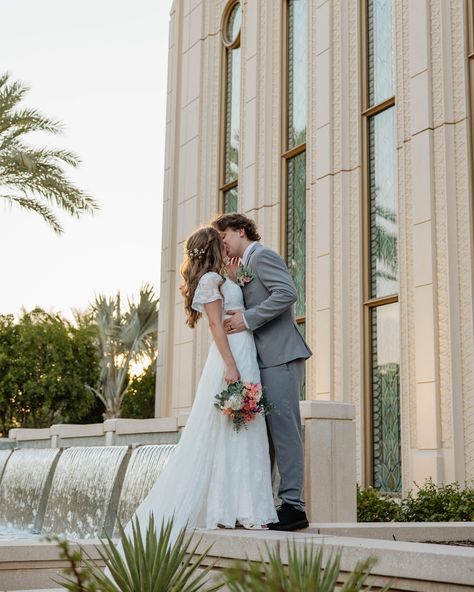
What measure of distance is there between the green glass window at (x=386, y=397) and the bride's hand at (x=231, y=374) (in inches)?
268

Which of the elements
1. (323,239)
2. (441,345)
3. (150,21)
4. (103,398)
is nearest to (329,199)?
(323,239)

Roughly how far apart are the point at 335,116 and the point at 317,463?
8234 millimetres

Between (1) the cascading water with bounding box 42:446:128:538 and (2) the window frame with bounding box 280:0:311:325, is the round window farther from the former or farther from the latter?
(1) the cascading water with bounding box 42:446:128:538

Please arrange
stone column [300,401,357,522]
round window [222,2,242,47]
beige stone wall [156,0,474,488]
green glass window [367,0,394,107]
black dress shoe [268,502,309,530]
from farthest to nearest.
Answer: round window [222,2,242,47], green glass window [367,0,394,107], beige stone wall [156,0,474,488], stone column [300,401,357,522], black dress shoe [268,502,309,530]

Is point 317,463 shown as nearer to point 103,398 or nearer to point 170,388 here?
point 170,388

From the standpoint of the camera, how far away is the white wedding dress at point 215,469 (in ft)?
17.5

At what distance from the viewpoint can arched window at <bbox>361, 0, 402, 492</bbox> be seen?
12.1m

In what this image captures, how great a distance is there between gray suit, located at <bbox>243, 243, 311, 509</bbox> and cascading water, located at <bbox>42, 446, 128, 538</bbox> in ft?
16.0

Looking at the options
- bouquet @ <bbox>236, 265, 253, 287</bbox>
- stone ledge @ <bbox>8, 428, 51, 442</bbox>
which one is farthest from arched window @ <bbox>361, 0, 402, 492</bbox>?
bouquet @ <bbox>236, 265, 253, 287</bbox>

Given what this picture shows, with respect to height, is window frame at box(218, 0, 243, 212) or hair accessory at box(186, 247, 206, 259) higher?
window frame at box(218, 0, 243, 212)

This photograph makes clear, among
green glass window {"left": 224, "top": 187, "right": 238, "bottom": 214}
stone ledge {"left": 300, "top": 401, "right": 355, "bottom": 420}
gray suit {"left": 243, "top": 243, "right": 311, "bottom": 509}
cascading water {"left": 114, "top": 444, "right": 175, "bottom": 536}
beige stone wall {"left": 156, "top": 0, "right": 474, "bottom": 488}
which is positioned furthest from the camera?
green glass window {"left": 224, "top": 187, "right": 238, "bottom": 214}

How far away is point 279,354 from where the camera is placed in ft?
18.3

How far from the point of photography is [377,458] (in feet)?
39.9

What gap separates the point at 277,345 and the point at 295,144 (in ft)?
34.1
